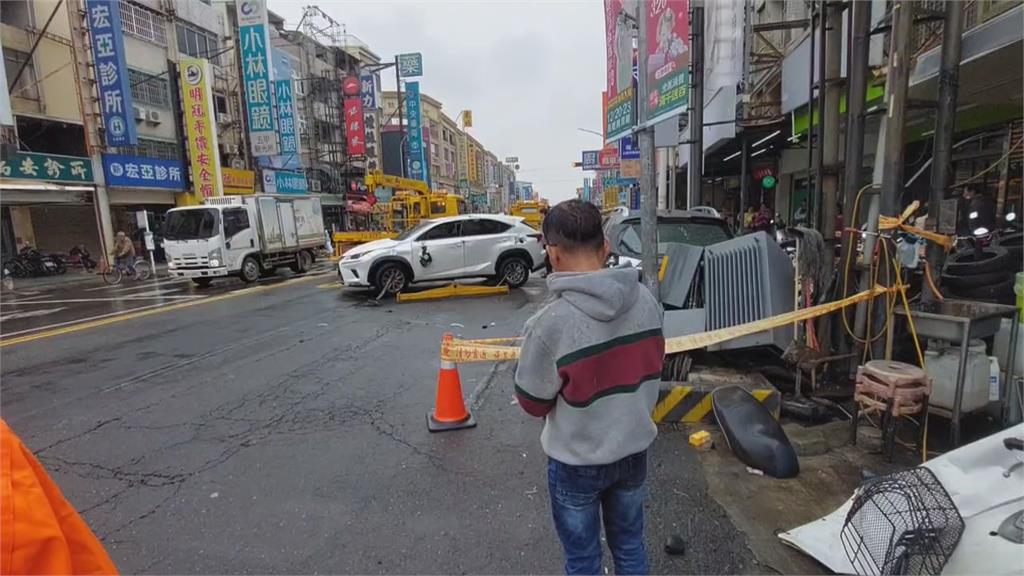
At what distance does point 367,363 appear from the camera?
21.4 ft

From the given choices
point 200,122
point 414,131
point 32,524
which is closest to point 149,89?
point 200,122

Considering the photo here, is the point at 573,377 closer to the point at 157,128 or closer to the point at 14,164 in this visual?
the point at 14,164

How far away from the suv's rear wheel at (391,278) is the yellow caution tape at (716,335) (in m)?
7.15

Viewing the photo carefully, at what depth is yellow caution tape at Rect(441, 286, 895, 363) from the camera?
427 centimetres

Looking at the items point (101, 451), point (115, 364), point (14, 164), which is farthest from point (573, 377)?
point (14, 164)

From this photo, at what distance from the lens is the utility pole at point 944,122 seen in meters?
4.23

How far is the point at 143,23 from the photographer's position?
24016mm

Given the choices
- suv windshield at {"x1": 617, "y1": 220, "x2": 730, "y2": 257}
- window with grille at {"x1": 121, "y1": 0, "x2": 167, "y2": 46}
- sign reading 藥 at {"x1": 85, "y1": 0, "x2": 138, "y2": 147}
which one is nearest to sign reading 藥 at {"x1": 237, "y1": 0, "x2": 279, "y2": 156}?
window with grille at {"x1": 121, "y1": 0, "x2": 167, "y2": 46}

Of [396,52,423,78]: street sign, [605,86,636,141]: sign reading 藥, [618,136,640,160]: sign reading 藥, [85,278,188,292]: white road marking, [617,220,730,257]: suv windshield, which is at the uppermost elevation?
[396,52,423,78]: street sign

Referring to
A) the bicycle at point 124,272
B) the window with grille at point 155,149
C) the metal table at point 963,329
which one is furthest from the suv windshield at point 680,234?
the window with grille at point 155,149

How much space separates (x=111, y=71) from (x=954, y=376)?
83.0ft

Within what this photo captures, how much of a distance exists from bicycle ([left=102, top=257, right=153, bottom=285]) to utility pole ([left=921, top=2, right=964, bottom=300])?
21.0 m

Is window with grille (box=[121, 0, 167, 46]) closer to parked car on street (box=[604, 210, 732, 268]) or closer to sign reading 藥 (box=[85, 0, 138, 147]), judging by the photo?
sign reading 藥 (box=[85, 0, 138, 147])

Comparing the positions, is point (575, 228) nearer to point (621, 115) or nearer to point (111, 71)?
point (621, 115)
